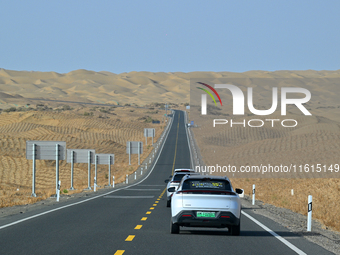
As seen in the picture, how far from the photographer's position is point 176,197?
484 inches

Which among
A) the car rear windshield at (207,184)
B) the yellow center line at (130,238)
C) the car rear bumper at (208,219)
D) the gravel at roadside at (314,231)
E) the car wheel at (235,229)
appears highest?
the car rear windshield at (207,184)

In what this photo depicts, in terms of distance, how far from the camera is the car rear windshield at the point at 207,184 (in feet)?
42.1

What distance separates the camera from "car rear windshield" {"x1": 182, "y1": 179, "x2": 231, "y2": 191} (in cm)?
1282

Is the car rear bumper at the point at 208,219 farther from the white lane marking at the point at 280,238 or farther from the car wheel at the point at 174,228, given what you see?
the white lane marking at the point at 280,238

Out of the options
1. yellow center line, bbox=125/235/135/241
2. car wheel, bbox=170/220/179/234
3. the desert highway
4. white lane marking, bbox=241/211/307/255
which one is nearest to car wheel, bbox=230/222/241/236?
the desert highway

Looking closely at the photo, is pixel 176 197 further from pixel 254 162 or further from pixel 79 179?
pixel 254 162

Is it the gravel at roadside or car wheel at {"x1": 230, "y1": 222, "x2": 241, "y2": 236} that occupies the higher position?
car wheel at {"x1": 230, "y1": 222, "x2": 241, "y2": 236}

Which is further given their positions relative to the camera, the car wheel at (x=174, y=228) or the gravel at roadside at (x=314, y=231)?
the car wheel at (x=174, y=228)

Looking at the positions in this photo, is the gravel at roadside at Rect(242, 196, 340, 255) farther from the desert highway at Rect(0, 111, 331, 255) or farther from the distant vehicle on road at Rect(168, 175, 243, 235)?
the distant vehicle on road at Rect(168, 175, 243, 235)

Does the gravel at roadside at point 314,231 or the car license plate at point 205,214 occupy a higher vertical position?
the car license plate at point 205,214

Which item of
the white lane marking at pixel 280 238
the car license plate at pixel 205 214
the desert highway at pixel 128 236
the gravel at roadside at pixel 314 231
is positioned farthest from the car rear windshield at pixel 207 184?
the gravel at roadside at pixel 314 231

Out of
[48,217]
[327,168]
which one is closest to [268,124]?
[327,168]

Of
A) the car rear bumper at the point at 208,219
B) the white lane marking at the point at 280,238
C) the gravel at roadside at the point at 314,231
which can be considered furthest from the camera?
the car rear bumper at the point at 208,219

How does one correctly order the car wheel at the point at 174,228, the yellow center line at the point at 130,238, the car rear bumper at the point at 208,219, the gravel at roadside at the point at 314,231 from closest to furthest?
the gravel at roadside at the point at 314,231 → the yellow center line at the point at 130,238 → the car rear bumper at the point at 208,219 → the car wheel at the point at 174,228
